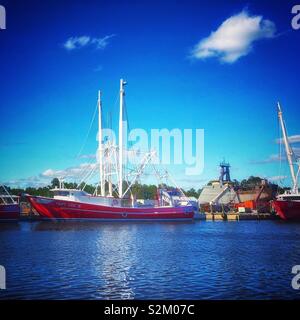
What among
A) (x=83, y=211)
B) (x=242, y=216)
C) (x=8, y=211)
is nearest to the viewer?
(x=8, y=211)

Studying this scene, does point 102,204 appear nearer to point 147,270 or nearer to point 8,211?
point 8,211

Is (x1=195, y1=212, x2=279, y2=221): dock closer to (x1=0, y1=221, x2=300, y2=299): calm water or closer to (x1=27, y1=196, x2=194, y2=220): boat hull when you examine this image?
(x1=27, y1=196, x2=194, y2=220): boat hull

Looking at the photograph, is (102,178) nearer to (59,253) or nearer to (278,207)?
(278,207)

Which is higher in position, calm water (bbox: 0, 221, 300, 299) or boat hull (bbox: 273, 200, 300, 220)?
boat hull (bbox: 273, 200, 300, 220)

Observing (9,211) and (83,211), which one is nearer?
(9,211)

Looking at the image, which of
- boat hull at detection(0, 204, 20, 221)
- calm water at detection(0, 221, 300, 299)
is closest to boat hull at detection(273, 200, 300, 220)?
calm water at detection(0, 221, 300, 299)

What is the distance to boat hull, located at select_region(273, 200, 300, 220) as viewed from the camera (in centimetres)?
6279

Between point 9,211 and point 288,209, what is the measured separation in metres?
41.0

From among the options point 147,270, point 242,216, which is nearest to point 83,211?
point 242,216

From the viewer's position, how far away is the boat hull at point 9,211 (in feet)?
187

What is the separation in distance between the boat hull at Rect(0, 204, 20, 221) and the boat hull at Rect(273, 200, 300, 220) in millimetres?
38666

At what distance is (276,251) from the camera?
90.3ft

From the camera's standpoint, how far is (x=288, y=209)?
63.4 meters
